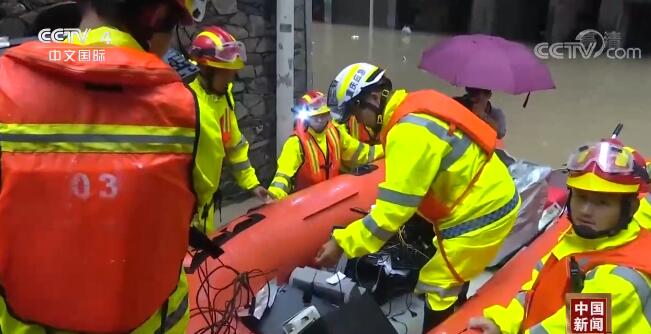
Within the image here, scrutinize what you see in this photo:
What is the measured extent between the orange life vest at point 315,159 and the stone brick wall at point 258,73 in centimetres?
94

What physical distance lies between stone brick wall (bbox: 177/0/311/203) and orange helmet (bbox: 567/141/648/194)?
9.46 ft

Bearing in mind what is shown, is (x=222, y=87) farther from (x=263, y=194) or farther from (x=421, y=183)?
(x=421, y=183)

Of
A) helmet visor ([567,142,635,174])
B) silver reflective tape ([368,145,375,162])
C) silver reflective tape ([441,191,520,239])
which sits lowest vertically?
silver reflective tape ([368,145,375,162])

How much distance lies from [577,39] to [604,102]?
2611mm

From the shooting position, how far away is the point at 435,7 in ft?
32.2

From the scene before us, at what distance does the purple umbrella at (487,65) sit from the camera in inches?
129

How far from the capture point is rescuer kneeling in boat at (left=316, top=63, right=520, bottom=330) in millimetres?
2086

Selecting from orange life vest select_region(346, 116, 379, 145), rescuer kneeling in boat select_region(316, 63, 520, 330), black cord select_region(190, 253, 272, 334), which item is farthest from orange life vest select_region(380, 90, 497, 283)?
orange life vest select_region(346, 116, 379, 145)

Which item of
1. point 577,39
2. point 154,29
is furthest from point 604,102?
point 154,29

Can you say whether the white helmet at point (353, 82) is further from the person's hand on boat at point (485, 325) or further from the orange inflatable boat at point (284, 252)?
the person's hand on boat at point (485, 325)

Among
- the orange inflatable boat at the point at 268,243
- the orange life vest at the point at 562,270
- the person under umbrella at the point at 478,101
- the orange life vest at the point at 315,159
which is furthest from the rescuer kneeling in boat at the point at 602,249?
the orange life vest at the point at 315,159

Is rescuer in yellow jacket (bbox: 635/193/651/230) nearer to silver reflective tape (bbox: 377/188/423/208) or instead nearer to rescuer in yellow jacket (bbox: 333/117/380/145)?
silver reflective tape (bbox: 377/188/423/208)

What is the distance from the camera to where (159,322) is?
124 centimetres

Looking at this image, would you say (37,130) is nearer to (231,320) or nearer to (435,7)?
(231,320)
